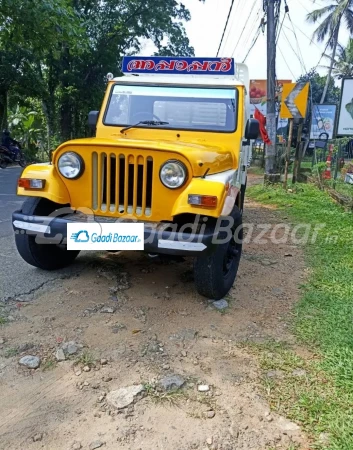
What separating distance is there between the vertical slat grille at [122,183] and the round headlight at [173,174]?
14 cm

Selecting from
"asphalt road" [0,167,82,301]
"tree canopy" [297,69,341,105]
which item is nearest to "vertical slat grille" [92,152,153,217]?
"asphalt road" [0,167,82,301]

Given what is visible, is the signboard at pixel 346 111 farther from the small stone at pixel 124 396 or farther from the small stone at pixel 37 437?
the small stone at pixel 37 437

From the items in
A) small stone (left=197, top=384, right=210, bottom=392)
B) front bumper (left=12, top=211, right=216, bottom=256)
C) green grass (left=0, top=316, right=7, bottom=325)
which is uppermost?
Result: front bumper (left=12, top=211, right=216, bottom=256)

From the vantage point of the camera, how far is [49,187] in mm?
3480

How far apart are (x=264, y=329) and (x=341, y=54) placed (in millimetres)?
37040

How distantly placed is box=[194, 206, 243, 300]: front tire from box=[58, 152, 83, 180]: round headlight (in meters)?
1.23

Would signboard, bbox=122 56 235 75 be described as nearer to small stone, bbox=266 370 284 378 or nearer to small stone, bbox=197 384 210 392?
small stone, bbox=266 370 284 378

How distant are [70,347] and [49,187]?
1.39 m

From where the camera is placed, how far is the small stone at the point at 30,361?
2.57 metres

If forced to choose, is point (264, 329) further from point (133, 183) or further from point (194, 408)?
point (133, 183)

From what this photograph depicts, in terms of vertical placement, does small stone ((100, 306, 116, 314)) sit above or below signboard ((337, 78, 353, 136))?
below

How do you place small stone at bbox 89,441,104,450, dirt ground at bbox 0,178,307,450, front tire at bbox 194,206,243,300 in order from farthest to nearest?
front tire at bbox 194,206,243,300
dirt ground at bbox 0,178,307,450
small stone at bbox 89,441,104,450

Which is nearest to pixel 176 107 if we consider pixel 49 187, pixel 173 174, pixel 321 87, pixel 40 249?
pixel 173 174

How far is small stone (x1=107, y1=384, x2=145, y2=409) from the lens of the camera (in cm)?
226
